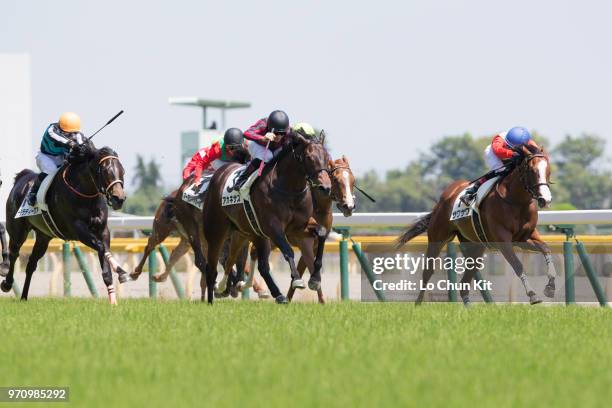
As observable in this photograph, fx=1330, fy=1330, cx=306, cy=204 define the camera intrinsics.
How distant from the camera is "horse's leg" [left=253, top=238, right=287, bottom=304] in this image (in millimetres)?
12391

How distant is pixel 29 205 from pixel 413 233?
3916 mm

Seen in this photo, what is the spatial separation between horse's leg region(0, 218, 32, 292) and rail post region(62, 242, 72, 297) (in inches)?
82.9

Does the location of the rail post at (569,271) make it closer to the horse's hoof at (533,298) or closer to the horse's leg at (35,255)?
the horse's hoof at (533,298)

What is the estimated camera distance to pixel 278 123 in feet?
40.9

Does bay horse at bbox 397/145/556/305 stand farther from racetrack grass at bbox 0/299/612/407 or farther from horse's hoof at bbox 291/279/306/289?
horse's hoof at bbox 291/279/306/289

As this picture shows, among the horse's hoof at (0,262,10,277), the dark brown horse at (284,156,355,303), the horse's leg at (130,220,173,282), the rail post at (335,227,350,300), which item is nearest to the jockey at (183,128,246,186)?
the horse's leg at (130,220,173,282)

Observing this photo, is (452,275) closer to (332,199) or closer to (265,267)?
(332,199)

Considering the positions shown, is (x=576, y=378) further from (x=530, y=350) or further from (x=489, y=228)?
(x=489, y=228)

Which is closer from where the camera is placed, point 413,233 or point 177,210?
point 413,233

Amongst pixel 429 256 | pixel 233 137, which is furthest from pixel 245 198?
pixel 429 256

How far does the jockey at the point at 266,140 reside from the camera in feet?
40.8

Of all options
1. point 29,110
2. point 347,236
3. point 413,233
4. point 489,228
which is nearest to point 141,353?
point 489,228

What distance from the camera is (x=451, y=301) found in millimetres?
13117

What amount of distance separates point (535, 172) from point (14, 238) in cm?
580
